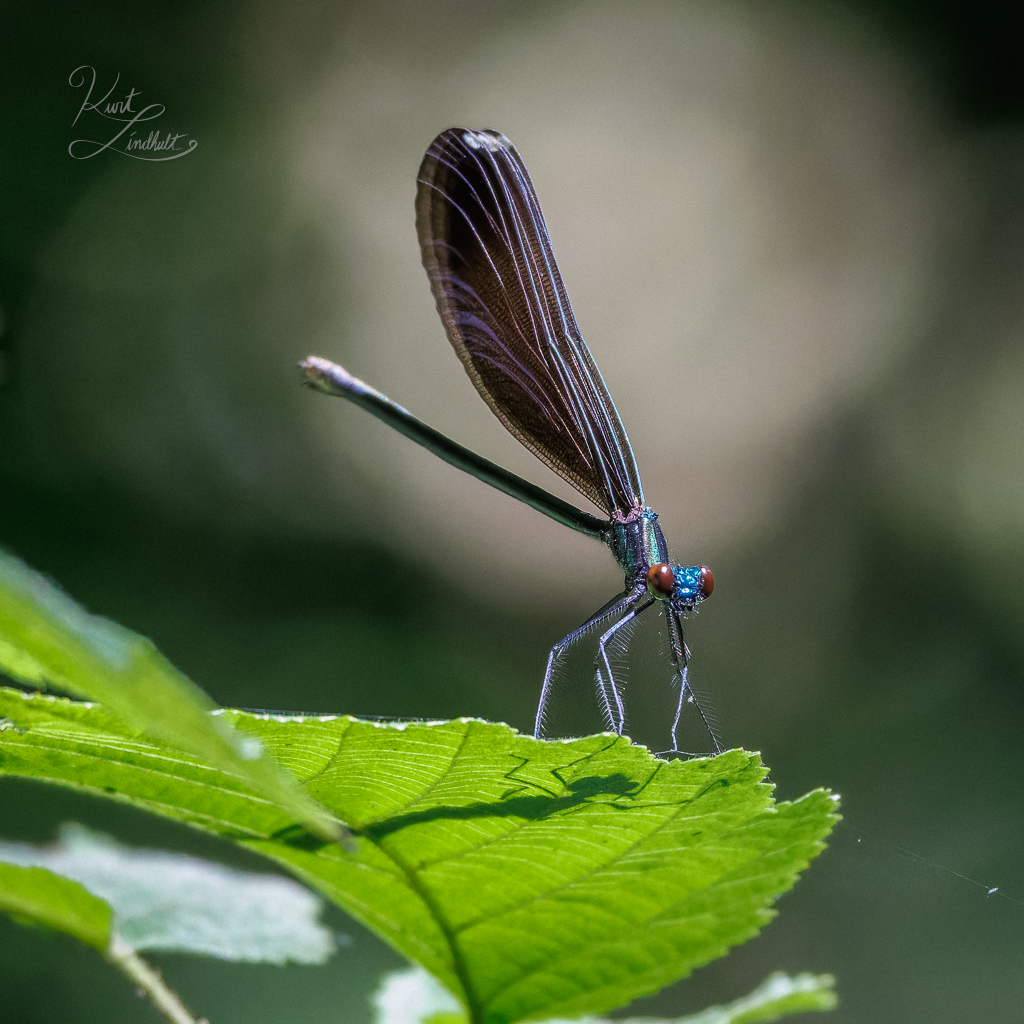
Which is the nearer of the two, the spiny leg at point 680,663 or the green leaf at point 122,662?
the green leaf at point 122,662

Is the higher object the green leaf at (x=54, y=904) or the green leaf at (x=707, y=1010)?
the green leaf at (x=54, y=904)

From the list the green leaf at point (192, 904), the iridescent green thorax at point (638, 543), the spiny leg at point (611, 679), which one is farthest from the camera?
the iridescent green thorax at point (638, 543)

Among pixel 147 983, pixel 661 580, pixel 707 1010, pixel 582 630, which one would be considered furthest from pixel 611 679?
pixel 147 983

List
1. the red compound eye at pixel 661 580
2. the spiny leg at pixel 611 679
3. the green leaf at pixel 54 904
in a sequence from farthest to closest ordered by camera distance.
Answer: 1. the red compound eye at pixel 661 580
2. the spiny leg at pixel 611 679
3. the green leaf at pixel 54 904

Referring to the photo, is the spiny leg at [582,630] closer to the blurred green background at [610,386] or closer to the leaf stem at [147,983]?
the leaf stem at [147,983]

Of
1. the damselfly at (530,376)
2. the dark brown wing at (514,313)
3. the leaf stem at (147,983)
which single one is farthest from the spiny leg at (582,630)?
the leaf stem at (147,983)

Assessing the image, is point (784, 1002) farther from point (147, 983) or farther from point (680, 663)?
point (680, 663)
